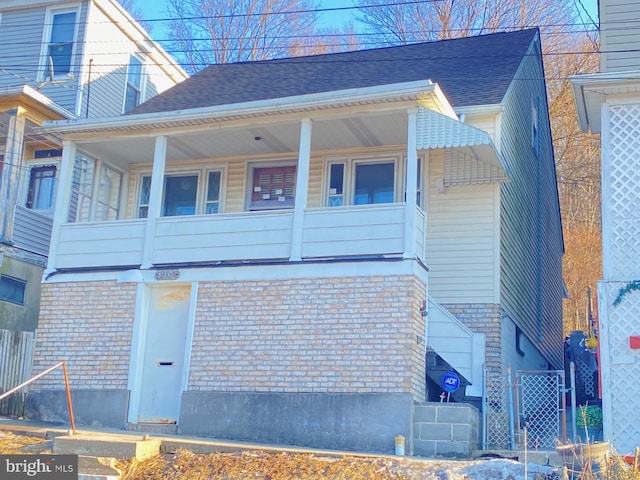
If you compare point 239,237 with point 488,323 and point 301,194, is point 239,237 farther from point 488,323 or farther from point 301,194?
point 488,323

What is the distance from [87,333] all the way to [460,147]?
672cm

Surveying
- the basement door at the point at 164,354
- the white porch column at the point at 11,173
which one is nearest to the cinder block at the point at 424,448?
the basement door at the point at 164,354

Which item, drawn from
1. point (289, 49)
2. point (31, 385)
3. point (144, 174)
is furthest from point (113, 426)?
point (289, 49)

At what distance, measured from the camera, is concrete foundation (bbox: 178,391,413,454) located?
1162cm

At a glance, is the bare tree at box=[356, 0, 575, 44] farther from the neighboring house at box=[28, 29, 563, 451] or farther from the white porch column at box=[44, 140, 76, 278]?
the white porch column at box=[44, 140, 76, 278]

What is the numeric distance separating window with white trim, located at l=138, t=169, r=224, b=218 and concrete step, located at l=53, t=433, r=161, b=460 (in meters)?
6.46

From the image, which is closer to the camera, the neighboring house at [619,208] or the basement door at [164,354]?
the neighboring house at [619,208]

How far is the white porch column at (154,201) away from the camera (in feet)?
45.5

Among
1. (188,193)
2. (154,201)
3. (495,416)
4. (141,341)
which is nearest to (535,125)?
(188,193)

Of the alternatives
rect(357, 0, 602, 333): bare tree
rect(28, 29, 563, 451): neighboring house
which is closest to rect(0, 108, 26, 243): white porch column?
rect(28, 29, 563, 451): neighboring house

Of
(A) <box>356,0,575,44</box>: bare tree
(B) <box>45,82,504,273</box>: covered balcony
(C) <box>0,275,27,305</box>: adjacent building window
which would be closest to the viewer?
(B) <box>45,82,504,273</box>: covered balcony

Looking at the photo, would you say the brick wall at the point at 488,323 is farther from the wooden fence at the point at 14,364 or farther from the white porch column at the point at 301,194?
the wooden fence at the point at 14,364

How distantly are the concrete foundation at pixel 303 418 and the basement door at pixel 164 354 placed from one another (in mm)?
589

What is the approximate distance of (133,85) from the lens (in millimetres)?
21859
